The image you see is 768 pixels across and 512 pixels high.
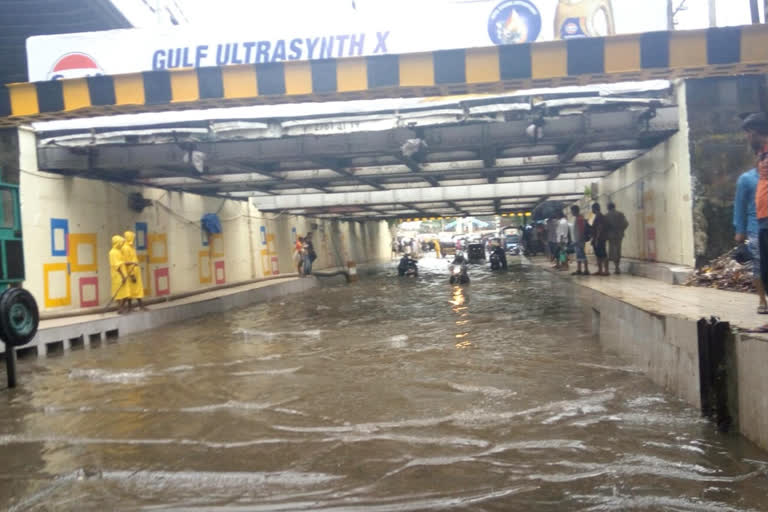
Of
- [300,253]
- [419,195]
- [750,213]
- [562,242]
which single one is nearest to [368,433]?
[750,213]

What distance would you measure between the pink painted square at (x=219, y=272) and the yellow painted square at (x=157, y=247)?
9.53 ft

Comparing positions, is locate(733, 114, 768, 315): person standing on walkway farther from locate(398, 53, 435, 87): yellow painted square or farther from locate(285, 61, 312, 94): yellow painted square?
locate(285, 61, 312, 94): yellow painted square

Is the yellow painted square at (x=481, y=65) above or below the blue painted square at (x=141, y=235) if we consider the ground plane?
above

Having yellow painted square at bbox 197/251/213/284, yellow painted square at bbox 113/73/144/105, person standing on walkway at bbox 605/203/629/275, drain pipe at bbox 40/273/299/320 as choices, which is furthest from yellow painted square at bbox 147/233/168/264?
person standing on walkway at bbox 605/203/629/275

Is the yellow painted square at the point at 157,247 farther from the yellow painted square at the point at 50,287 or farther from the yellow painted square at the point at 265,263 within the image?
the yellow painted square at the point at 265,263

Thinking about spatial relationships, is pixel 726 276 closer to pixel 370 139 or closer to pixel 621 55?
pixel 621 55

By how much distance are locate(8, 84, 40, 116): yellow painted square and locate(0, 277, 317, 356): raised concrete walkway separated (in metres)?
3.40

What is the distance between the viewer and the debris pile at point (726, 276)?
803cm

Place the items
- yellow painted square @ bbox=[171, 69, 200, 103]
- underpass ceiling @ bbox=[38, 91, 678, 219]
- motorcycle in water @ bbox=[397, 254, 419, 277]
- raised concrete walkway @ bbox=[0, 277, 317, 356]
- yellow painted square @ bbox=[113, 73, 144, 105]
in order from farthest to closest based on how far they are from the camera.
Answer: motorcycle in water @ bbox=[397, 254, 419, 277], underpass ceiling @ bbox=[38, 91, 678, 219], raised concrete walkway @ bbox=[0, 277, 317, 356], yellow painted square @ bbox=[113, 73, 144, 105], yellow painted square @ bbox=[171, 69, 200, 103]

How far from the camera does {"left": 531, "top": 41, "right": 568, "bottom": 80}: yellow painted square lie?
7891 mm

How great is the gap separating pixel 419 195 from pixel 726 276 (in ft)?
48.2

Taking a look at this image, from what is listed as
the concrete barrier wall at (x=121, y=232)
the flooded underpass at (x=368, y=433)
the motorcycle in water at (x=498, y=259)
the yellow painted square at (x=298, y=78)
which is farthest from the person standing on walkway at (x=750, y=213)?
the motorcycle in water at (x=498, y=259)

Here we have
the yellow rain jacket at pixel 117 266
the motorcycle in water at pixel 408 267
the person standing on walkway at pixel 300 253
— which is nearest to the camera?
the yellow rain jacket at pixel 117 266

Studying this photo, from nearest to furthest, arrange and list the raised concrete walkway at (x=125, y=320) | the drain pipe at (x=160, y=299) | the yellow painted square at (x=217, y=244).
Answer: the raised concrete walkway at (x=125, y=320) < the drain pipe at (x=160, y=299) < the yellow painted square at (x=217, y=244)
